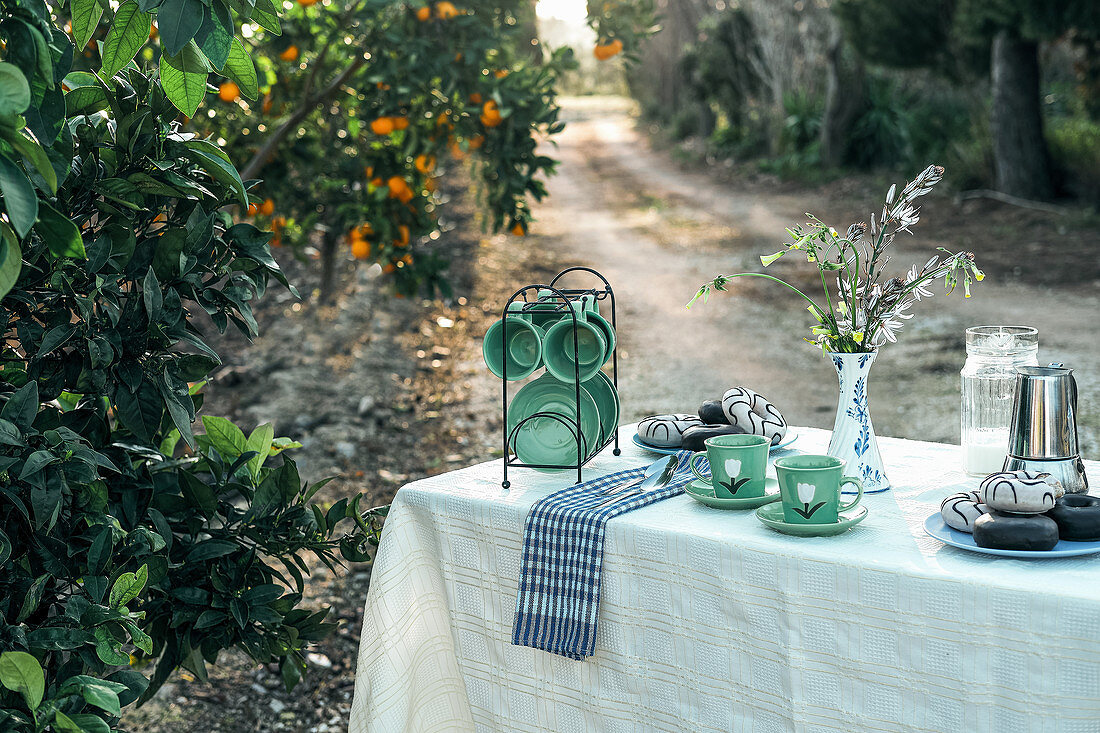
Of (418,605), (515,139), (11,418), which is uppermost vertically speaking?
(515,139)

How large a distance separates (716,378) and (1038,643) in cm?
457

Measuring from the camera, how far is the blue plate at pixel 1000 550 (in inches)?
54.7

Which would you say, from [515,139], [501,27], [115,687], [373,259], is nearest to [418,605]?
[115,687]

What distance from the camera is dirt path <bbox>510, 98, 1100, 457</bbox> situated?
5348 millimetres

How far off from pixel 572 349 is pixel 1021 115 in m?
9.91

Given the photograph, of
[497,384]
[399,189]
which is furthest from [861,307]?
[497,384]

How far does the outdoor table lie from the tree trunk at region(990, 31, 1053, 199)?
369 inches

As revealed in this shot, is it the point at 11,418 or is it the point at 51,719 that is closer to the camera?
the point at 51,719

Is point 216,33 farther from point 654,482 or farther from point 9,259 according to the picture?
point 654,482

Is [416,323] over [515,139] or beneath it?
beneath

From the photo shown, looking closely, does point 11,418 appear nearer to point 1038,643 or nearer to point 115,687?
point 115,687

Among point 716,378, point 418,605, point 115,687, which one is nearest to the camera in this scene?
point 115,687

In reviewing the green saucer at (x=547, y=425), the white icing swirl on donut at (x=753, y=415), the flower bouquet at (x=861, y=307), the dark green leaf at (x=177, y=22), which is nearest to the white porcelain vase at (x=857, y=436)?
the flower bouquet at (x=861, y=307)

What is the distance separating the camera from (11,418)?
1.48m
